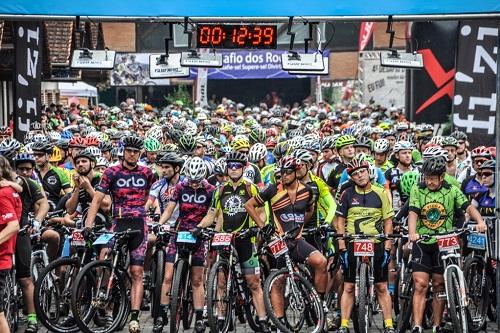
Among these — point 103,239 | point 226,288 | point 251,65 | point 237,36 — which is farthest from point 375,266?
point 251,65

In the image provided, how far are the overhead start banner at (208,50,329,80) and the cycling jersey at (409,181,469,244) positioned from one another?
1425 inches

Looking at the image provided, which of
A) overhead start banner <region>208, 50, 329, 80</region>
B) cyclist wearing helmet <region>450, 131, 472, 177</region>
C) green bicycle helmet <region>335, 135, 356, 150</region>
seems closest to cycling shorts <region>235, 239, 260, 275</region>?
green bicycle helmet <region>335, 135, 356, 150</region>

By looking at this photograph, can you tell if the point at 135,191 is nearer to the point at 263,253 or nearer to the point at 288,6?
the point at 263,253

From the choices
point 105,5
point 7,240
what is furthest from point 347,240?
point 105,5

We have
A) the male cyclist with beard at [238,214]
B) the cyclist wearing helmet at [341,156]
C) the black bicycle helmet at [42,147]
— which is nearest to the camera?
the male cyclist with beard at [238,214]

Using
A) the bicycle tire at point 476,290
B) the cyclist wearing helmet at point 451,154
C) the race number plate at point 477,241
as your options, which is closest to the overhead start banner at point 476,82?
the cyclist wearing helmet at point 451,154

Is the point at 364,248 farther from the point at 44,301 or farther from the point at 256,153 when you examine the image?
the point at 256,153

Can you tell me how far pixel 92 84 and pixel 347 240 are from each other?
120ft

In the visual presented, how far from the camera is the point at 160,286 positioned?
12766 mm

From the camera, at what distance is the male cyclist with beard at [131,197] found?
1286 centimetres

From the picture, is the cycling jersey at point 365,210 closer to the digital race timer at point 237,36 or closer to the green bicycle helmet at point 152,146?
the green bicycle helmet at point 152,146

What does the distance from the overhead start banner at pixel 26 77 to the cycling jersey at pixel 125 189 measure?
701 cm

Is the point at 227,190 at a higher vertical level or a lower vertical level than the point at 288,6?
lower

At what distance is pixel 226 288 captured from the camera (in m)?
12.3
